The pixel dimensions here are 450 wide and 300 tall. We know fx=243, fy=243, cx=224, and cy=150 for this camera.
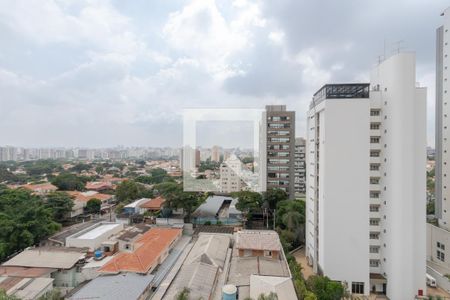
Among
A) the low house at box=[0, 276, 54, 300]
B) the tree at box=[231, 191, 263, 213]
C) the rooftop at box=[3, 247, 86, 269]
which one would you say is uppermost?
the tree at box=[231, 191, 263, 213]

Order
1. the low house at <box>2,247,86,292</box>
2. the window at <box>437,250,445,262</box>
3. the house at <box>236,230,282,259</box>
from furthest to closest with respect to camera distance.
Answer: the window at <box>437,250,445,262</box> < the house at <box>236,230,282,259</box> < the low house at <box>2,247,86,292</box>

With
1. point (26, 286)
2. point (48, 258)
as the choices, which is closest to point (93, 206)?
point (48, 258)

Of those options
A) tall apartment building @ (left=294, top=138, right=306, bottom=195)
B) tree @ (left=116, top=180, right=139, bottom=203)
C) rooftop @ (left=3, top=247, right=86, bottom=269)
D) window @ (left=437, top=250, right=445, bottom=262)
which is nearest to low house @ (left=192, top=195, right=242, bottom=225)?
tree @ (left=116, top=180, right=139, bottom=203)

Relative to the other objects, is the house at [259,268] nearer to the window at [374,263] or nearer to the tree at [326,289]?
the tree at [326,289]

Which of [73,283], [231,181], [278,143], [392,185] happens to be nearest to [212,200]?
[231,181]

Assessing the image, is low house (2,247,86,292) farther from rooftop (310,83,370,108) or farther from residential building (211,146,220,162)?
rooftop (310,83,370,108)

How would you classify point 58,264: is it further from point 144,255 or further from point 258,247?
point 258,247

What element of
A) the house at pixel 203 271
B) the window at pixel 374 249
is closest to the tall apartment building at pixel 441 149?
the window at pixel 374 249

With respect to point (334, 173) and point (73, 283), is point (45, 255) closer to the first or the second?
point (73, 283)
